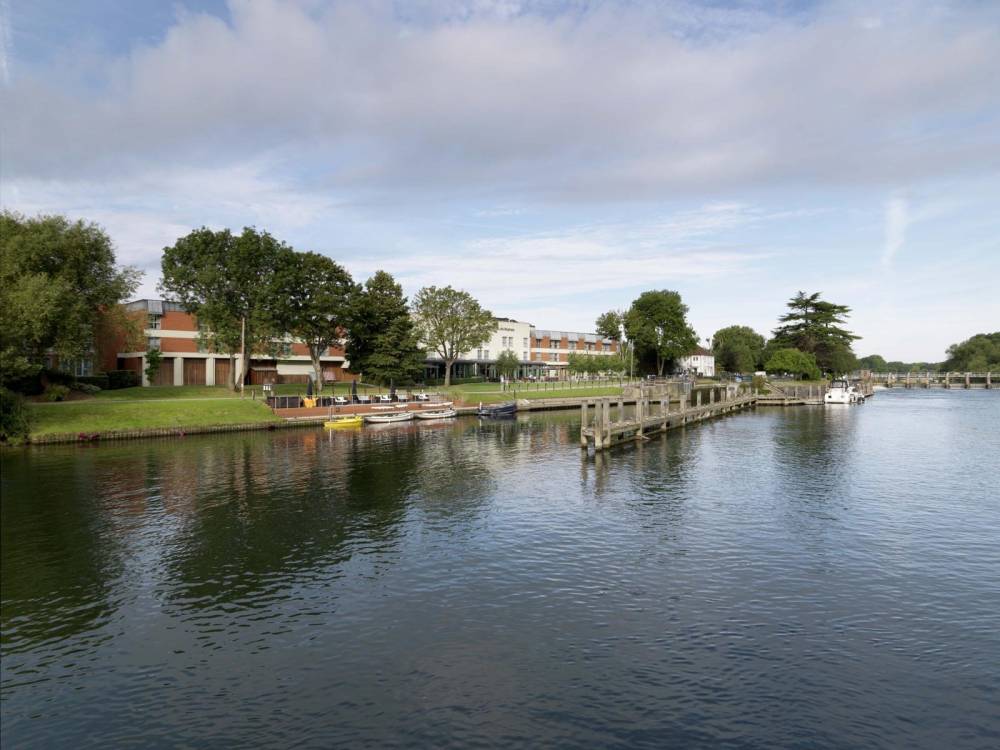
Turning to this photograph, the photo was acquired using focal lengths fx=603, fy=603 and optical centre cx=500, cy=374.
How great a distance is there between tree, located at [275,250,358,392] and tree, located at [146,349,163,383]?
2010cm

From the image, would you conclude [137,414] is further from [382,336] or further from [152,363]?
[382,336]

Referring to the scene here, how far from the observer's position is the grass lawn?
56641mm

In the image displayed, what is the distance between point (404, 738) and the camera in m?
12.9

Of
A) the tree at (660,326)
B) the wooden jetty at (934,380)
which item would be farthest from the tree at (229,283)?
the wooden jetty at (934,380)

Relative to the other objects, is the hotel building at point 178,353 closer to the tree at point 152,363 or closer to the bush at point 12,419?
the tree at point 152,363

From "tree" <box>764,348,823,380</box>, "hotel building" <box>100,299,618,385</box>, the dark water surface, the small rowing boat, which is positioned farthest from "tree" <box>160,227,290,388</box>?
"tree" <box>764,348,823,380</box>

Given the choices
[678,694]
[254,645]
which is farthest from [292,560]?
[678,694]

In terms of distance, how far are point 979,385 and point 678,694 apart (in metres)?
210

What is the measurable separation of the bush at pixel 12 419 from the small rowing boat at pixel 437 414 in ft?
132

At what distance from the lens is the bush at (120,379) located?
8169 cm

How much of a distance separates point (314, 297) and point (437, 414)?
24.0 m

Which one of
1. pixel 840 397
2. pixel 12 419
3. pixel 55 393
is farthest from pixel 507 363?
pixel 12 419

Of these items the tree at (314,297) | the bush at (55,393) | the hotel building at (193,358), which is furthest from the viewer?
the hotel building at (193,358)

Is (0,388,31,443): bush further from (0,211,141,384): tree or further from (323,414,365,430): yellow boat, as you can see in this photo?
(323,414,365,430): yellow boat
